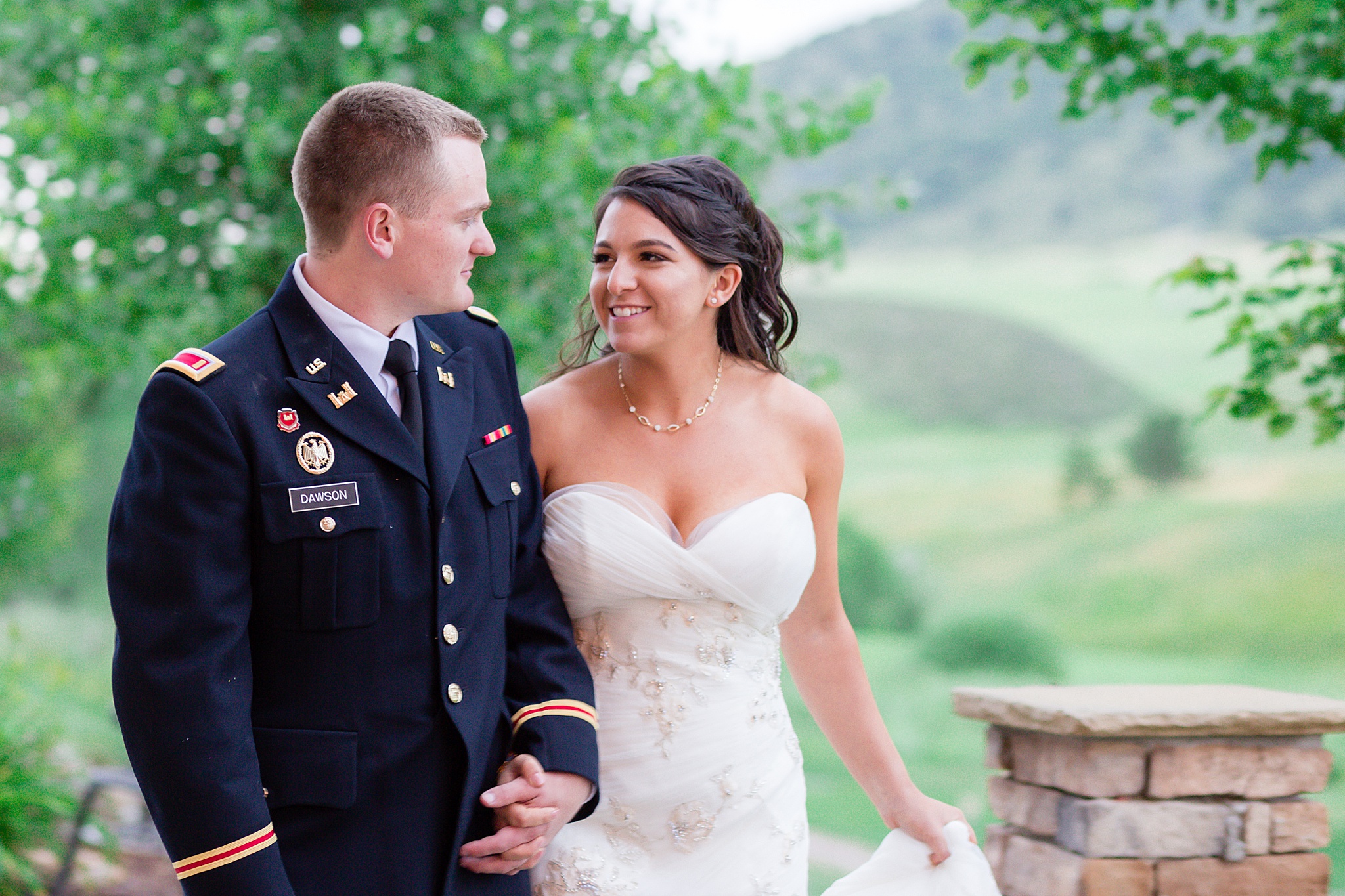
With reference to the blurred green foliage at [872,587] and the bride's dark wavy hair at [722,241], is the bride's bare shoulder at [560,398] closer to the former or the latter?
the bride's dark wavy hair at [722,241]

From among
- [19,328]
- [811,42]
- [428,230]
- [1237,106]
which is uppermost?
[811,42]

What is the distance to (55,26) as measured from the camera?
5238mm

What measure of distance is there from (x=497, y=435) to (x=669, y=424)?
1.55ft

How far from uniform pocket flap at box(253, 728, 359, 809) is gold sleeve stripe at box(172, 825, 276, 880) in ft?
0.29

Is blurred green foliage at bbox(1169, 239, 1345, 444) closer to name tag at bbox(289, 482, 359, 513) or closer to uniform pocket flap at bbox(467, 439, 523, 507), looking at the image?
uniform pocket flap at bbox(467, 439, 523, 507)

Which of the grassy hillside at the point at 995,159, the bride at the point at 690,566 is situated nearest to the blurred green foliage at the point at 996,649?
the grassy hillside at the point at 995,159

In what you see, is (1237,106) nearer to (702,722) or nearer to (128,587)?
(702,722)

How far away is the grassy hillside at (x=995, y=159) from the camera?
15102 millimetres

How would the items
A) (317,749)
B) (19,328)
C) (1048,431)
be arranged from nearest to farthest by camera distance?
(317,749)
(19,328)
(1048,431)

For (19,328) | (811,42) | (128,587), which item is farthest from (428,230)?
(811,42)

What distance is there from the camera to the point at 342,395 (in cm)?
162

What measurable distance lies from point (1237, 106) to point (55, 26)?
4936 millimetres

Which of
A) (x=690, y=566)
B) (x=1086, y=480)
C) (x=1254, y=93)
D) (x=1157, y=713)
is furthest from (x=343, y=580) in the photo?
(x=1086, y=480)

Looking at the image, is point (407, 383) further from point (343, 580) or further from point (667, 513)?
point (667, 513)
